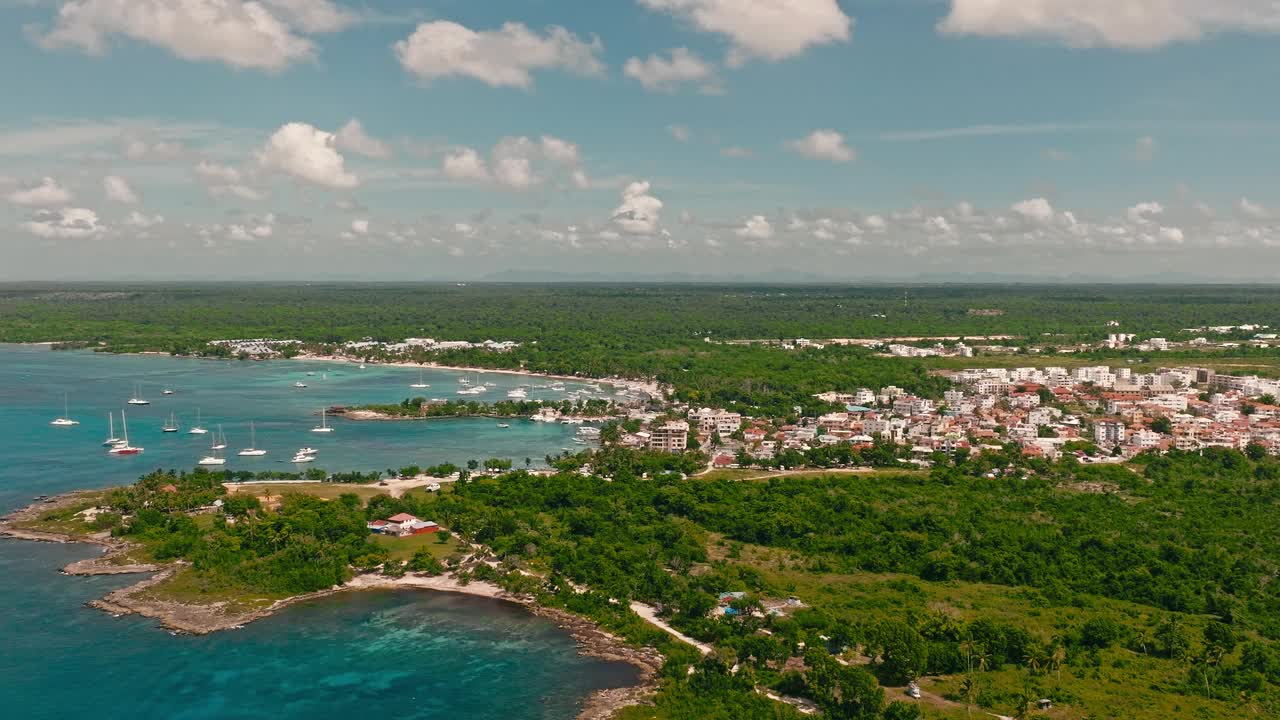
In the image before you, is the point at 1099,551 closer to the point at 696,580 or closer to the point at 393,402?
the point at 696,580

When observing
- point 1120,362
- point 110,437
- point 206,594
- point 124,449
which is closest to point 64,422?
point 110,437

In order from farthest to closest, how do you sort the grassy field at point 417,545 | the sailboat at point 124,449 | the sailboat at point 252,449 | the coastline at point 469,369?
the coastline at point 469,369 → the sailboat at point 124,449 → the sailboat at point 252,449 → the grassy field at point 417,545

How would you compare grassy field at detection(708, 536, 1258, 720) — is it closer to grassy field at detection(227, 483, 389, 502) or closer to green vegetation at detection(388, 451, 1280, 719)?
green vegetation at detection(388, 451, 1280, 719)

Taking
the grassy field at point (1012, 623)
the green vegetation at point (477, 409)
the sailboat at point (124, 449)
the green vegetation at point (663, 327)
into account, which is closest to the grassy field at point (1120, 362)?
the green vegetation at point (663, 327)

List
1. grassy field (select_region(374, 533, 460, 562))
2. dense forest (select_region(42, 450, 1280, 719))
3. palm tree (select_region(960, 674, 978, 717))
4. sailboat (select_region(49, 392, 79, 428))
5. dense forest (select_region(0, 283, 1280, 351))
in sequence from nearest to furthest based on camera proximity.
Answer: palm tree (select_region(960, 674, 978, 717)), dense forest (select_region(42, 450, 1280, 719)), grassy field (select_region(374, 533, 460, 562)), sailboat (select_region(49, 392, 79, 428)), dense forest (select_region(0, 283, 1280, 351))

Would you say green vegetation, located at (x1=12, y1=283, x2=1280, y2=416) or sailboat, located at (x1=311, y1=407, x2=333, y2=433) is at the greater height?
green vegetation, located at (x1=12, y1=283, x2=1280, y2=416)

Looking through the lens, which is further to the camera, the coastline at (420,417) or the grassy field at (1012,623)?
the coastline at (420,417)

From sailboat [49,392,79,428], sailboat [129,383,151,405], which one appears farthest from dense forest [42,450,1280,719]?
sailboat [129,383,151,405]

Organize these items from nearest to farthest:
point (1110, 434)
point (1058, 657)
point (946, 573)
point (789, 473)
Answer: point (1058, 657) < point (946, 573) < point (789, 473) < point (1110, 434)

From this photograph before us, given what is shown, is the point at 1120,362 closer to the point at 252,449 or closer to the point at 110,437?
the point at 252,449

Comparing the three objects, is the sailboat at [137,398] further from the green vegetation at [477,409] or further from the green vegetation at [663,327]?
the green vegetation at [663,327]
